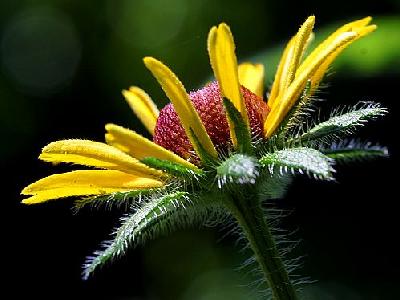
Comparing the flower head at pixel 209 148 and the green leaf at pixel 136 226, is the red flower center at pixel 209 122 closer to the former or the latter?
the flower head at pixel 209 148

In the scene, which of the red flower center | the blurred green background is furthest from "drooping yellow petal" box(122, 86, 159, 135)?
the blurred green background

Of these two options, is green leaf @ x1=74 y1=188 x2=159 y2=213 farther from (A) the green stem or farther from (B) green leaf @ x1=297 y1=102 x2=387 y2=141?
(B) green leaf @ x1=297 y1=102 x2=387 y2=141

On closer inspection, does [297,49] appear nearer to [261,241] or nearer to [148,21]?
[261,241]

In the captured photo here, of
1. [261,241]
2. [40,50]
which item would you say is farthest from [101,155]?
[40,50]

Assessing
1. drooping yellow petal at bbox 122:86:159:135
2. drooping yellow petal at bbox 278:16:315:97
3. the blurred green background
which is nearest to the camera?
drooping yellow petal at bbox 278:16:315:97

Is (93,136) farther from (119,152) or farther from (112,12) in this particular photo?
(119,152)

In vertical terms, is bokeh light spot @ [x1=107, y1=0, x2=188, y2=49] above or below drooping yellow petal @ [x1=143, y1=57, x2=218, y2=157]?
above

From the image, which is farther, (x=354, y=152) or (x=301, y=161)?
(x=354, y=152)
